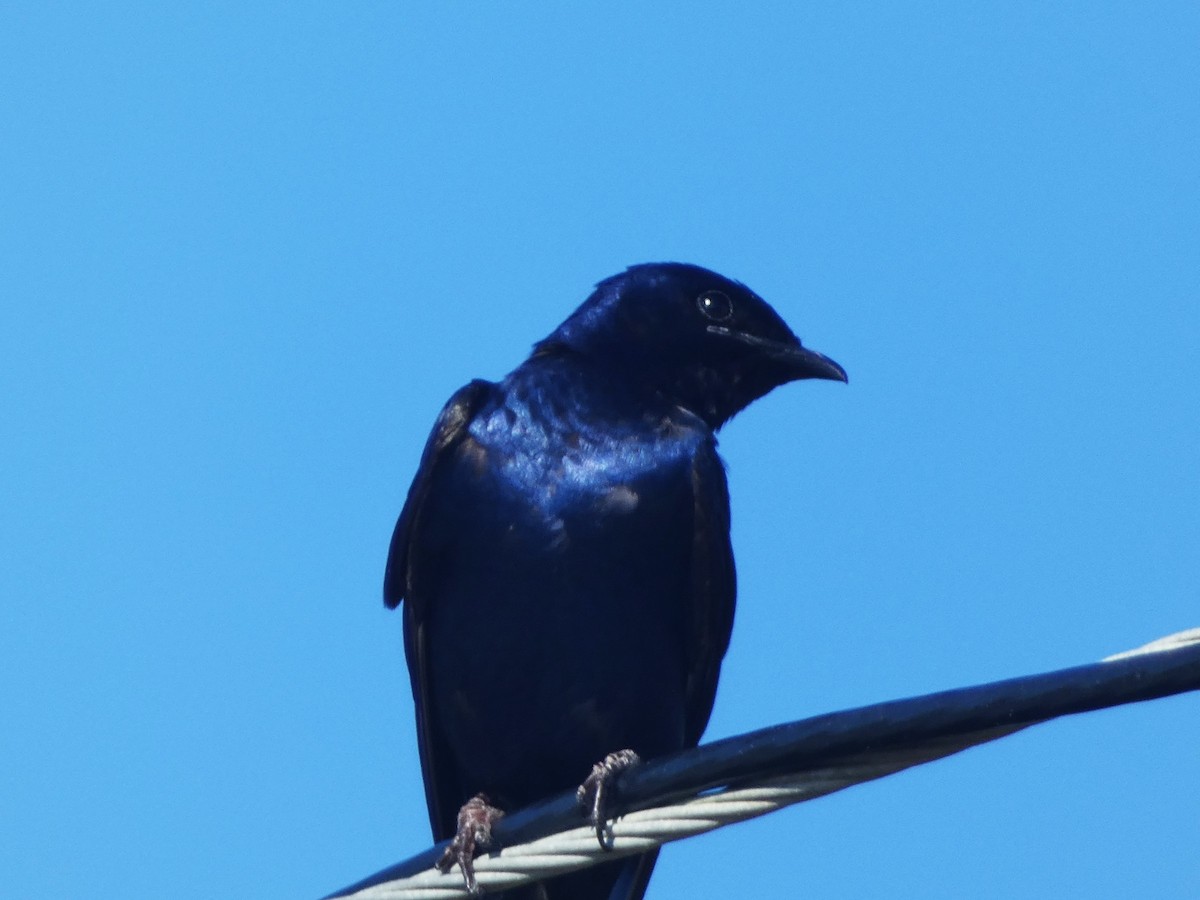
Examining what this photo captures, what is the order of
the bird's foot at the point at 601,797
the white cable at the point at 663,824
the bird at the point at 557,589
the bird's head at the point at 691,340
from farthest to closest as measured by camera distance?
1. the bird's head at the point at 691,340
2. the bird at the point at 557,589
3. the bird's foot at the point at 601,797
4. the white cable at the point at 663,824

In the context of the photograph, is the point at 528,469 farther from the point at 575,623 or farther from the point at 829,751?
the point at 829,751

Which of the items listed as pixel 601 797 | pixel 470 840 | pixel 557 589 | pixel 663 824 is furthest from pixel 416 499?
pixel 663 824

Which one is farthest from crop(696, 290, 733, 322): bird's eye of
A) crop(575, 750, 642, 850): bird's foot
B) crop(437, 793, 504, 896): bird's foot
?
crop(575, 750, 642, 850): bird's foot

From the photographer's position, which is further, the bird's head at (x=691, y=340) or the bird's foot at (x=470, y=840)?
the bird's head at (x=691, y=340)

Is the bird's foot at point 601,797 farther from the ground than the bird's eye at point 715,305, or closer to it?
closer to it

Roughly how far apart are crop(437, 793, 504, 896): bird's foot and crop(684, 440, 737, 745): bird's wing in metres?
0.81

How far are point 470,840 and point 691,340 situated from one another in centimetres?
260

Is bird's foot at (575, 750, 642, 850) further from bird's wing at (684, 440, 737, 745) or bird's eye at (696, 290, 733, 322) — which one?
bird's eye at (696, 290, 733, 322)

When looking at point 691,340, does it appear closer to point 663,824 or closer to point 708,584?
point 708,584

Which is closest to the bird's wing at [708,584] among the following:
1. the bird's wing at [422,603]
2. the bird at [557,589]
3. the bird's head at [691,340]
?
the bird at [557,589]

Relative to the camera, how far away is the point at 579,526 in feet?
18.6

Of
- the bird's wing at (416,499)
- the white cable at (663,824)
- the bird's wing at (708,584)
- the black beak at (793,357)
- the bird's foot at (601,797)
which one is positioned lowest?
the white cable at (663,824)

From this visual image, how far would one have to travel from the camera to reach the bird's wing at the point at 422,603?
19.2 ft

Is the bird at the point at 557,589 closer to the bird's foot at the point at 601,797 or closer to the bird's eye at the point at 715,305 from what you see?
the bird's eye at the point at 715,305
